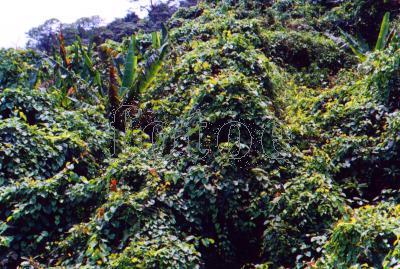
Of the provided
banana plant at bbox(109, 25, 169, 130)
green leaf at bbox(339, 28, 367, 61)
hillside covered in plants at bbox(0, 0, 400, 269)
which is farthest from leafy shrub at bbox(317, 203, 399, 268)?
green leaf at bbox(339, 28, 367, 61)

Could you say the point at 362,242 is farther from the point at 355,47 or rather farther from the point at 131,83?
the point at 355,47

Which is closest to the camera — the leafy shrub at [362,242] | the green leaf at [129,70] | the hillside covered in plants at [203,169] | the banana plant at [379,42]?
the leafy shrub at [362,242]

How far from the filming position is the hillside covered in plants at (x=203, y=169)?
471cm

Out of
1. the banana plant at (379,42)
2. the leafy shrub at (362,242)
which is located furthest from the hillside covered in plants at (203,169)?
the banana plant at (379,42)

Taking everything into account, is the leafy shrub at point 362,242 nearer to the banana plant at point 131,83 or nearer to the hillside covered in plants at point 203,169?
the hillside covered in plants at point 203,169

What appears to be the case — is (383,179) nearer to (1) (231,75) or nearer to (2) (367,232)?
(2) (367,232)

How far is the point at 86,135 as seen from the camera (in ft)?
22.3

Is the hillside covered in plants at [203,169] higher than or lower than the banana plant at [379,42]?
lower

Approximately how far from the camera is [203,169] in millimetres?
5367

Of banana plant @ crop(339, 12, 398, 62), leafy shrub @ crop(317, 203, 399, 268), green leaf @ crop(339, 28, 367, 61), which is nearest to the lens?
leafy shrub @ crop(317, 203, 399, 268)

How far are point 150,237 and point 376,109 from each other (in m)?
3.50

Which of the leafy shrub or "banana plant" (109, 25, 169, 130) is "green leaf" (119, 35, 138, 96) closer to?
"banana plant" (109, 25, 169, 130)

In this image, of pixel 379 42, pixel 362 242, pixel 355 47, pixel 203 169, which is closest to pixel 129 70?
pixel 203 169

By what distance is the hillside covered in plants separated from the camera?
15.5ft
